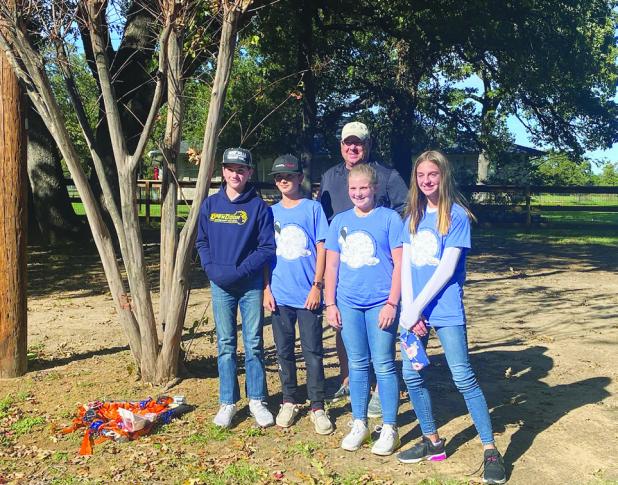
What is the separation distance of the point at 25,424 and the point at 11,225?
1.80 metres

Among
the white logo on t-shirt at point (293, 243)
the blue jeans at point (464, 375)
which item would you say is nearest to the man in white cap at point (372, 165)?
the white logo on t-shirt at point (293, 243)

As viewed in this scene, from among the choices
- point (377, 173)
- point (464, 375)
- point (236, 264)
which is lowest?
point (464, 375)

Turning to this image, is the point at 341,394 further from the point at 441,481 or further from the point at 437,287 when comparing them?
the point at 437,287

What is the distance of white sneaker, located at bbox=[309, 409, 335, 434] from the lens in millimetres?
4516

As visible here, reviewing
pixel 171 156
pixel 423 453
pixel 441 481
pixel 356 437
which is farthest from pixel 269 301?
pixel 441 481

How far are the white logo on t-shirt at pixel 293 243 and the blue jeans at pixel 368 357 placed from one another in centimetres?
47

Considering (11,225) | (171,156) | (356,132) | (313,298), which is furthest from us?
(11,225)

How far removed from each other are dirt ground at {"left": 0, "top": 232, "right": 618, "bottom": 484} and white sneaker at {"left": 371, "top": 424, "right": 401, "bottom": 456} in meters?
0.06

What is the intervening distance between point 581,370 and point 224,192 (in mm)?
3444

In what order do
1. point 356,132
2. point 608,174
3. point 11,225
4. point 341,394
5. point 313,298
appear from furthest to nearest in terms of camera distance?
point 608,174, point 11,225, point 341,394, point 356,132, point 313,298

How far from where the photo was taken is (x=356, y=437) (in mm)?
4258

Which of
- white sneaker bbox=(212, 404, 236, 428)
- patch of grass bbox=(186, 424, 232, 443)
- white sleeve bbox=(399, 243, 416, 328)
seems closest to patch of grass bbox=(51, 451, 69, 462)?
patch of grass bbox=(186, 424, 232, 443)

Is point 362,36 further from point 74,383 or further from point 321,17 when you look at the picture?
point 74,383

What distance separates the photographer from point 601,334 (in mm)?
7234
